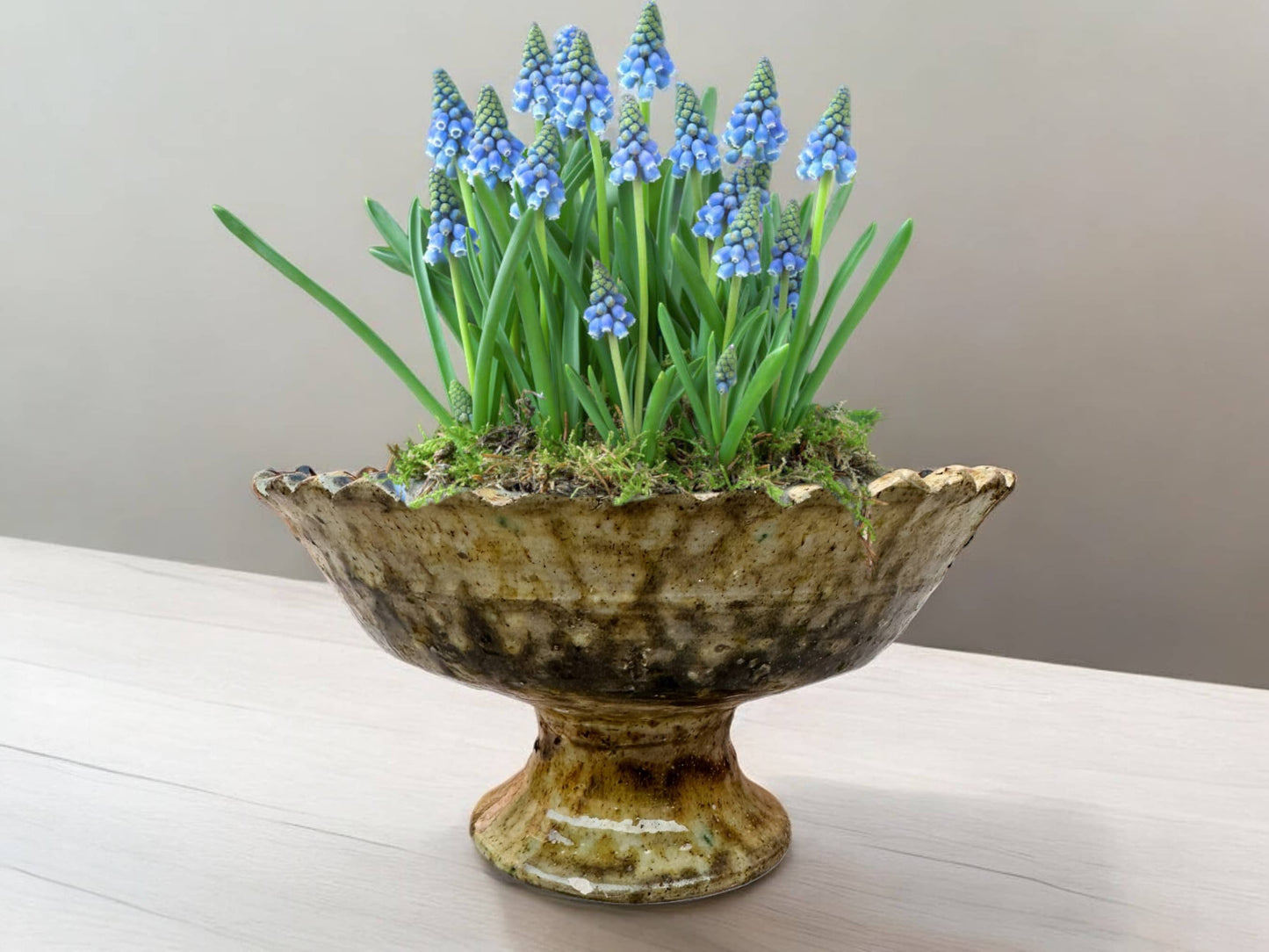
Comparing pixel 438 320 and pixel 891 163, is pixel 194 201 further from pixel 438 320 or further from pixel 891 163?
pixel 438 320

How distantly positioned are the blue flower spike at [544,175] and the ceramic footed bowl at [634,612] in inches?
5.2

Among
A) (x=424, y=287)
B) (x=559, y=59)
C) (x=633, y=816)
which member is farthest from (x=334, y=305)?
(x=633, y=816)

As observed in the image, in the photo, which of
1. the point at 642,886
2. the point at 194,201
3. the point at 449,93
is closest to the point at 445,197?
the point at 449,93

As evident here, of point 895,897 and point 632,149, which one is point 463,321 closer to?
point 632,149

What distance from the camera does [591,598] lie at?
1.41ft

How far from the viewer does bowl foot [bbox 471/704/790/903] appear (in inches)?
19.8

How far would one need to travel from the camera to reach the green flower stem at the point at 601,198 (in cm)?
50

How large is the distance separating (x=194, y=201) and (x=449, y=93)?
1.62 m

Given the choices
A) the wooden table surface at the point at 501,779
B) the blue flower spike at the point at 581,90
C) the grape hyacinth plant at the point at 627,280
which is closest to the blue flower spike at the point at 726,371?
the grape hyacinth plant at the point at 627,280

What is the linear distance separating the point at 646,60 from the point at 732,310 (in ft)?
0.35

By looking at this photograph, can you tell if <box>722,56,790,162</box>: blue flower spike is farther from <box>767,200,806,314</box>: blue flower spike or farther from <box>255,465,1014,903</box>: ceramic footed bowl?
<box>255,465,1014,903</box>: ceramic footed bowl

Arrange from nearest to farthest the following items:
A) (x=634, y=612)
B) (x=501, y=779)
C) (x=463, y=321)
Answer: (x=634, y=612) → (x=463, y=321) → (x=501, y=779)

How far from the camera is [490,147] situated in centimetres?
49

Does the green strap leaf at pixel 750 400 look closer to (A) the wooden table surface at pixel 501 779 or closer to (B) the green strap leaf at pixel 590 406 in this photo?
(B) the green strap leaf at pixel 590 406
